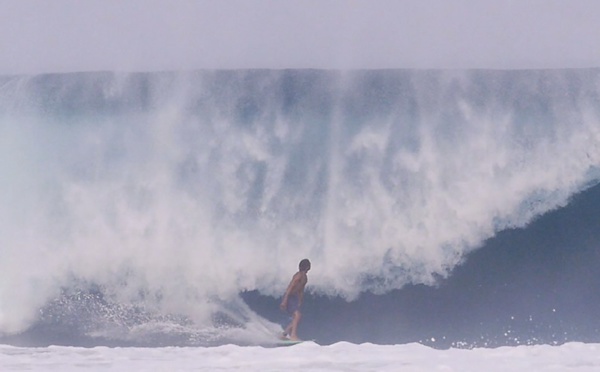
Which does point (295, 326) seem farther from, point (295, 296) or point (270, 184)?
point (270, 184)

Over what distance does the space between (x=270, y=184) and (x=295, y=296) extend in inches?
29.5

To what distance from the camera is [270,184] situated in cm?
568

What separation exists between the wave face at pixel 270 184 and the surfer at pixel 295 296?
0.15 metres

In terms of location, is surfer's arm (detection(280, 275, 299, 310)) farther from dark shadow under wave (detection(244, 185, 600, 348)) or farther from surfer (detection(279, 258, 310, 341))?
dark shadow under wave (detection(244, 185, 600, 348))

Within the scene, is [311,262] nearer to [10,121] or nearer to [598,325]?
[598,325]

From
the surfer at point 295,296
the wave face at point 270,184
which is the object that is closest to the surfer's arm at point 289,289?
the surfer at point 295,296

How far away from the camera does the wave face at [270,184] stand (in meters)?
5.57

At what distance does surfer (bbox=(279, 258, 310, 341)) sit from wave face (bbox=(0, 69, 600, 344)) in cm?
15

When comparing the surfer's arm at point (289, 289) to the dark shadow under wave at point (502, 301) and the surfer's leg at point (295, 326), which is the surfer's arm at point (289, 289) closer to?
the surfer's leg at point (295, 326)

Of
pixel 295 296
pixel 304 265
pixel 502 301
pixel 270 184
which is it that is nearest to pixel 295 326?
pixel 295 296

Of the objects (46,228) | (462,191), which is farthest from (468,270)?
(46,228)

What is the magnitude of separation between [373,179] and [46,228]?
2.10 metres

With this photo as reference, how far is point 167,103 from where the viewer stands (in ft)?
18.6

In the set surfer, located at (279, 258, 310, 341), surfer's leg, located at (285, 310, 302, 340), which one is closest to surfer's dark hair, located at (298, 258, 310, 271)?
surfer, located at (279, 258, 310, 341)
